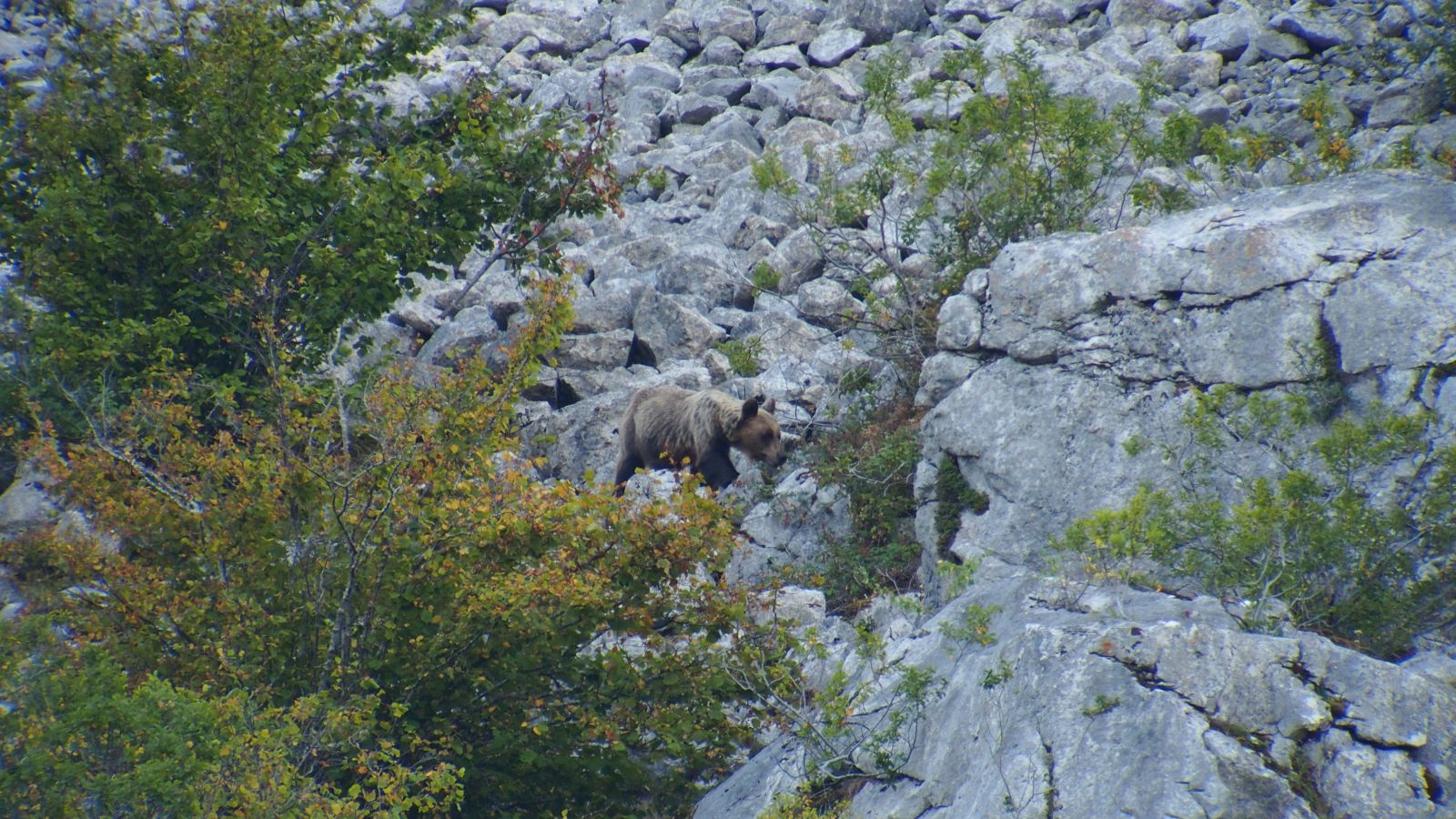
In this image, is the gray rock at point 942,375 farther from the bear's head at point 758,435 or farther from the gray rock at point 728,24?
the gray rock at point 728,24

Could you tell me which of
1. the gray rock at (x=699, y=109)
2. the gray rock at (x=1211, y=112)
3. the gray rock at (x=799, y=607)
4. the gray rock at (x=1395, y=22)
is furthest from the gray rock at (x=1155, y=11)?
the gray rock at (x=799, y=607)

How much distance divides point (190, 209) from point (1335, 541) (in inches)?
393

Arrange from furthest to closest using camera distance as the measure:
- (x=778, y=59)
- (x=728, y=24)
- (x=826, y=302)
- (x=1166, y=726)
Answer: (x=728, y=24)
(x=778, y=59)
(x=826, y=302)
(x=1166, y=726)

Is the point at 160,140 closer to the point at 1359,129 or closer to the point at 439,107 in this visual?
the point at 439,107

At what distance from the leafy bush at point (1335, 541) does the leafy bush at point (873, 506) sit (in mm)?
3183

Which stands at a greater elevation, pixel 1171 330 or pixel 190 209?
pixel 190 209

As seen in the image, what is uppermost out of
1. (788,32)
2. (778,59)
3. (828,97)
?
(788,32)

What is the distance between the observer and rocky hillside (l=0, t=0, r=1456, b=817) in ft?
16.1

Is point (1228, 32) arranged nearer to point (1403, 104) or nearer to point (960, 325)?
point (1403, 104)

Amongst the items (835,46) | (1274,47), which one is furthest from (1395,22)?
(835,46)

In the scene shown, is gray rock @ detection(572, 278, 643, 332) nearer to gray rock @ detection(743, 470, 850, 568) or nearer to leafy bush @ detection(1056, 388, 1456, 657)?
gray rock @ detection(743, 470, 850, 568)

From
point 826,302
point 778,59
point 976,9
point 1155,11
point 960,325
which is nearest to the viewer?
point 960,325

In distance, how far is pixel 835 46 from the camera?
2495 cm

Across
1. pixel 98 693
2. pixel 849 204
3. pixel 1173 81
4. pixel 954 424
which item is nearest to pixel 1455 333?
pixel 954 424
